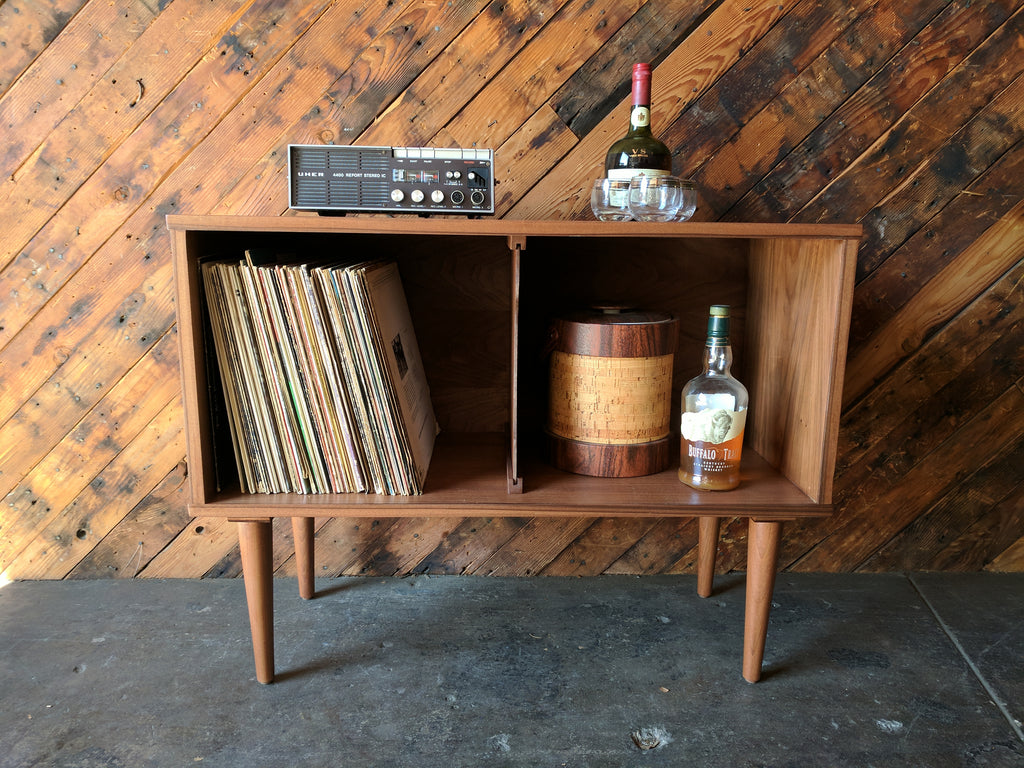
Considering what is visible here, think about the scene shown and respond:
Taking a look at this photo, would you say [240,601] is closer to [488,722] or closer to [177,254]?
[488,722]

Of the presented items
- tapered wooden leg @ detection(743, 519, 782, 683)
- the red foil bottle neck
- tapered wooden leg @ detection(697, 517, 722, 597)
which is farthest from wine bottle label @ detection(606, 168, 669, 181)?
tapered wooden leg @ detection(697, 517, 722, 597)

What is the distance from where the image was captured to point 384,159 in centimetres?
103

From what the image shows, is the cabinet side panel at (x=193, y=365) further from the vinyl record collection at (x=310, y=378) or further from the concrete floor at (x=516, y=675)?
the concrete floor at (x=516, y=675)

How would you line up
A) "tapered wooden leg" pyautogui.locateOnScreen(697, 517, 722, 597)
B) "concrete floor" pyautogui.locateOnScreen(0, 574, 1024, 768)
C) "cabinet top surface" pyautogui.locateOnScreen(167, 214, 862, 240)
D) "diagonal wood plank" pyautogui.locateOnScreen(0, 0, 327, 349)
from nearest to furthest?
1. "cabinet top surface" pyautogui.locateOnScreen(167, 214, 862, 240)
2. "concrete floor" pyautogui.locateOnScreen(0, 574, 1024, 768)
3. "diagonal wood plank" pyautogui.locateOnScreen(0, 0, 327, 349)
4. "tapered wooden leg" pyautogui.locateOnScreen(697, 517, 722, 597)

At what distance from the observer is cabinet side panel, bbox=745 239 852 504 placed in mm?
1047

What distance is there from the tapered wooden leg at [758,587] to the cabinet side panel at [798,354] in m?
0.10

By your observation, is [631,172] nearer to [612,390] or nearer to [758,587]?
[612,390]

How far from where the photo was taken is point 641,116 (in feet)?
3.85

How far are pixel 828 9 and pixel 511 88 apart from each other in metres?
0.64

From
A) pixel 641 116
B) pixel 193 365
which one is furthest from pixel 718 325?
pixel 193 365

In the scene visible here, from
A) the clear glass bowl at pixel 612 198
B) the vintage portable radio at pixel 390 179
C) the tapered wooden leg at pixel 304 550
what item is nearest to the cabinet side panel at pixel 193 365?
the vintage portable radio at pixel 390 179

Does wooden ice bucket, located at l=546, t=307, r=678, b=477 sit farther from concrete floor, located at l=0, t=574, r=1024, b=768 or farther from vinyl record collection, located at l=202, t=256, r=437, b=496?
concrete floor, located at l=0, t=574, r=1024, b=768

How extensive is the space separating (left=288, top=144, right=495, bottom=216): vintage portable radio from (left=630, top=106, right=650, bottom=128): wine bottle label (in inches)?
11.5

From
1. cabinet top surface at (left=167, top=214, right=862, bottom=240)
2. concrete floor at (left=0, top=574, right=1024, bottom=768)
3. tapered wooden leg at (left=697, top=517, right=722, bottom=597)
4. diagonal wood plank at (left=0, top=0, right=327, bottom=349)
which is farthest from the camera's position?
tapered wooden leg at (left=697, top=517, right=722, bottom=597)
